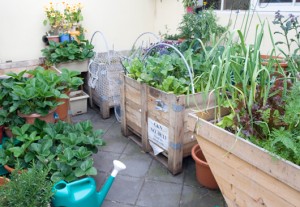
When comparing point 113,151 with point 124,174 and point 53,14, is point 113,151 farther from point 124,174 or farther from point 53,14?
point 53,14

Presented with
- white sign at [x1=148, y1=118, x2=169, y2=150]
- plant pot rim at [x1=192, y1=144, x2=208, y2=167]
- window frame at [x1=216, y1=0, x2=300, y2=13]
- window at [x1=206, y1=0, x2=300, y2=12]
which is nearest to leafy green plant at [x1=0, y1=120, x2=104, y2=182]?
white sign at [x1=148, y1=118, x2=169, y2=150]

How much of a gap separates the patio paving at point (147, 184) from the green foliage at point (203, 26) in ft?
4.42

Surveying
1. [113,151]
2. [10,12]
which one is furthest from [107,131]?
[10,12]

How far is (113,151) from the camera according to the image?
2459 millimetres

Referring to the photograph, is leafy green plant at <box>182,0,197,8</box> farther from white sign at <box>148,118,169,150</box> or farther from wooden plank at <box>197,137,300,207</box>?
wooden plank at <box>197,137,300,207</box>

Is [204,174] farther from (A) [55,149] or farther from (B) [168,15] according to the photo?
(B) [168,15]

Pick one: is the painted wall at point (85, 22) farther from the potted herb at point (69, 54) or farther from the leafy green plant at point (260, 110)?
the leafy green plant at point (260, 110)

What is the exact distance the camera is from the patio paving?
1828 mm

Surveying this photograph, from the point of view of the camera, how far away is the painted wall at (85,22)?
3.03m

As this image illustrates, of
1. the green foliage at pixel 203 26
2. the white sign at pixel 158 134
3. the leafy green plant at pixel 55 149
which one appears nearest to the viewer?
the leafy green plant at pixel 55 149

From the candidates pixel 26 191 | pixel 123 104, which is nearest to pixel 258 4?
pixel 123 104

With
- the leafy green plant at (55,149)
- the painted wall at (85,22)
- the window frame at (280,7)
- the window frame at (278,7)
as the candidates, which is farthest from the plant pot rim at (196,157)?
the painted wall at (85,22)

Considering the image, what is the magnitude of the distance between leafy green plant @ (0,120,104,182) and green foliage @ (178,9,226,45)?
1.58 metres

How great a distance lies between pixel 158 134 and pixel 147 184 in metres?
0.40
